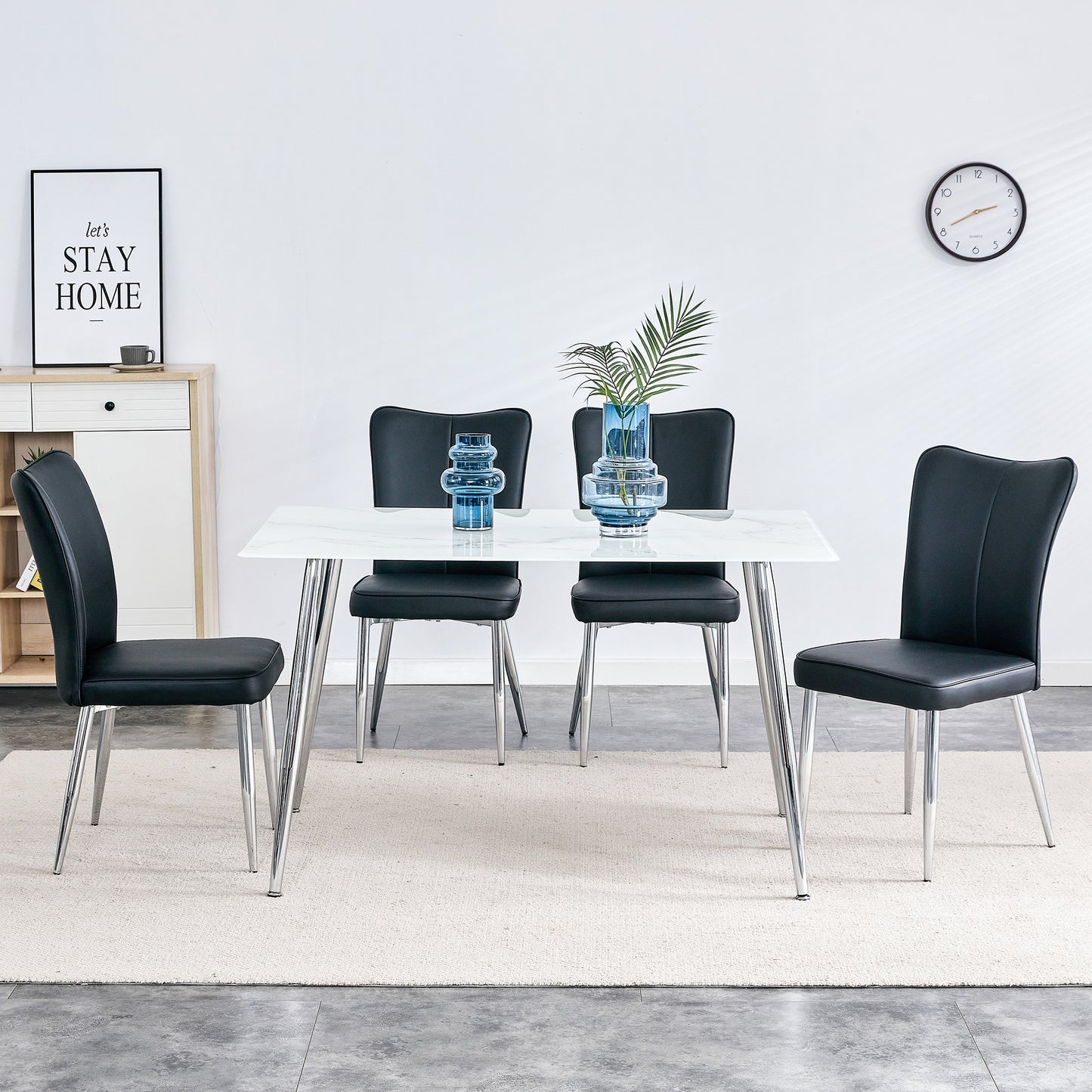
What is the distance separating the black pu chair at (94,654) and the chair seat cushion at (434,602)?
2.08ft

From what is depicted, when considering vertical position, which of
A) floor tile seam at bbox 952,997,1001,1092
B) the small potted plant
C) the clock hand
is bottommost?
floor tile seam at bbox 952,997,1001,1092

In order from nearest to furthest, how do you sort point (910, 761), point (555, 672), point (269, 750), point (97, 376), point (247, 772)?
point (247, 772), point (269, 750), point (910, 761), point (97, 376), point (555, 672)

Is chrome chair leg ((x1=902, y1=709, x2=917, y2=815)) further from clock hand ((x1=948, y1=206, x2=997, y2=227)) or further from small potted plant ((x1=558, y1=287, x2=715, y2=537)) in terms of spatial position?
clock hand ((x1=948, y1=206, x2=997, y2=227))

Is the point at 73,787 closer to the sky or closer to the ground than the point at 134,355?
closer to the ground

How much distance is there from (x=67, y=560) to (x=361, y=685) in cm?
118

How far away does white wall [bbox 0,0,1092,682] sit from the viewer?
423 cm

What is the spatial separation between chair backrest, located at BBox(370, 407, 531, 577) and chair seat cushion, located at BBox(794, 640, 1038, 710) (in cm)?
123

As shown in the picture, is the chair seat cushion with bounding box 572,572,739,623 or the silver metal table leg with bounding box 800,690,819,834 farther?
the chair seat cushion with bounding box 572,572,739,623

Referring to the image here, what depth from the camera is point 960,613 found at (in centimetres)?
312

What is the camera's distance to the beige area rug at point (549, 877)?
2.44 metres

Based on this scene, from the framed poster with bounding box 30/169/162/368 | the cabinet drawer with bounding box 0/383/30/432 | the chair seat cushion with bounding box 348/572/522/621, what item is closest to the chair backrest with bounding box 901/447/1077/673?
the chair seat cushion with bounding box 348/572/522/621

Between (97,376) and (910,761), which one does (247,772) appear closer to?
(910,761)

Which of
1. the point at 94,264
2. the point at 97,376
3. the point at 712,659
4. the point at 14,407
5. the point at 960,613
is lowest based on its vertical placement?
the point at 712,659

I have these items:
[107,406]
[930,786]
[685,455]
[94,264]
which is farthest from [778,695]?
[94,264]
